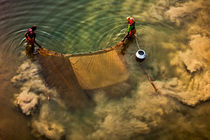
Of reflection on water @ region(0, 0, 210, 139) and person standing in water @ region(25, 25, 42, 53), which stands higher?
person standing in water @ region(25, 25, 42, 53)

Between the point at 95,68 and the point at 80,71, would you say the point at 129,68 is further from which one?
the point at 80,71

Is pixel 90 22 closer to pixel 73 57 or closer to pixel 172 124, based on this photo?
pixel 73 57

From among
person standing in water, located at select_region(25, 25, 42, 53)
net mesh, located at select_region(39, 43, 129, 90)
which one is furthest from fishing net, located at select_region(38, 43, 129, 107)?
person standing in water, located at select_region(25, 25, 42, 53)

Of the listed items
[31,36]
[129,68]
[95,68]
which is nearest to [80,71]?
[95,68]

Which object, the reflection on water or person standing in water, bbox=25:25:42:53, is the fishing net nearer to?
the reflection on water

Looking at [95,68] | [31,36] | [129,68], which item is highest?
[31,36]

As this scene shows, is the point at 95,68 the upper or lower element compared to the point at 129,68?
upper

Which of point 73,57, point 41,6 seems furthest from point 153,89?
point 41,6

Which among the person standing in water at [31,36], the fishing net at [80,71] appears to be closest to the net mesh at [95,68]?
the fishing net at [80,71]

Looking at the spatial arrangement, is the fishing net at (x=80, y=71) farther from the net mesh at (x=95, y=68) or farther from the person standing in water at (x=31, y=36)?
the person standing in water at (x=31, y=36)
